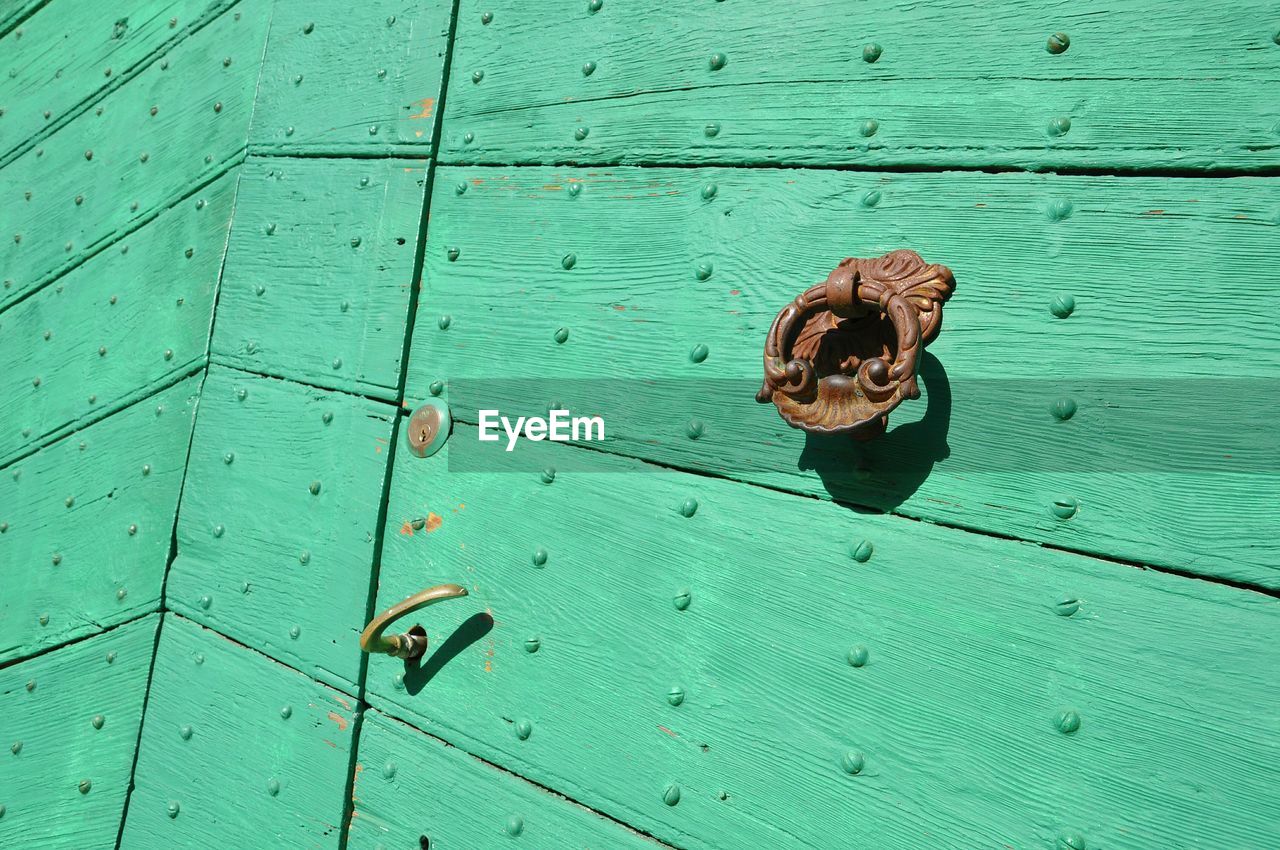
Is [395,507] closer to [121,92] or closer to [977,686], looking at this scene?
[977,686]

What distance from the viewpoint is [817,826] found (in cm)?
114

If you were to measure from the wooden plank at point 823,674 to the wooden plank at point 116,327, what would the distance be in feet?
2.57

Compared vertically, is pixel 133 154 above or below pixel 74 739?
above

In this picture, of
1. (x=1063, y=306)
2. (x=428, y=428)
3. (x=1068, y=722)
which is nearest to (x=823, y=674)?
(x=1068, y=722)

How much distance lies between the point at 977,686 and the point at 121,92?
89.1 inches

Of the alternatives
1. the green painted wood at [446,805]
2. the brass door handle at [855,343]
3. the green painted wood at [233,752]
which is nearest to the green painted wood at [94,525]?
the green painted wood at [233,752]

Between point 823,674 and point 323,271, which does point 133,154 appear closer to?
point 323,271

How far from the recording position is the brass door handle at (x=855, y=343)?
3.58 feet

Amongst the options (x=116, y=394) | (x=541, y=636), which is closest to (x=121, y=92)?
(x=116, y=394)

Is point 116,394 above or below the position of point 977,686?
above

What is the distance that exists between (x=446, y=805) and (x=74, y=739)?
2.88ft

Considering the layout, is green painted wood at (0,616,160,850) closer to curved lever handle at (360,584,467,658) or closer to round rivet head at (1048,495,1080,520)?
curved lever handle at (360,584,467,658)

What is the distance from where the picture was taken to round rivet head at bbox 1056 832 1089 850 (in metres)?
1.02

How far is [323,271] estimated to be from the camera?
1.80 meters
